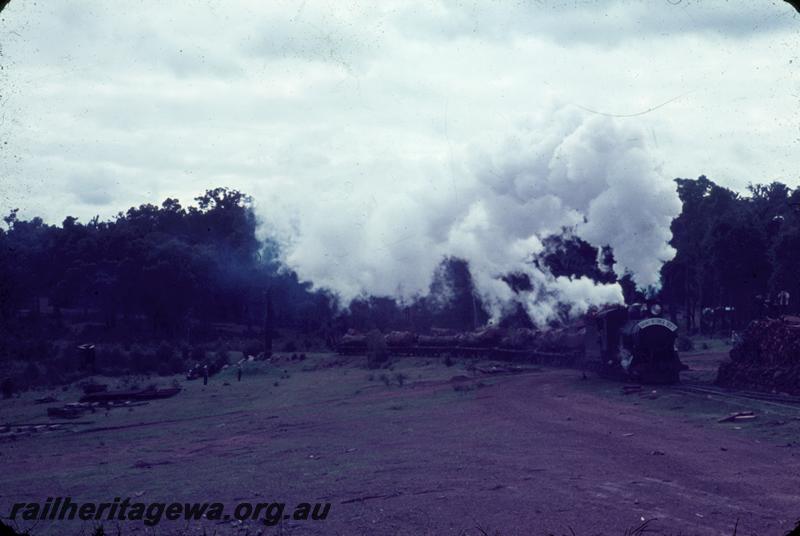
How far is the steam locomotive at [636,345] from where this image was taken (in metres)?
24.2

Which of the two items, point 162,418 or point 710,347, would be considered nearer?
point 162,418

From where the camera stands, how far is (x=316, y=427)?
20047 mm

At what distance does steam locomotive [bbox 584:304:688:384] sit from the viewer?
24203 millimetres

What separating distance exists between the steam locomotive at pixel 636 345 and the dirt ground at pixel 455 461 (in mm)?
1214

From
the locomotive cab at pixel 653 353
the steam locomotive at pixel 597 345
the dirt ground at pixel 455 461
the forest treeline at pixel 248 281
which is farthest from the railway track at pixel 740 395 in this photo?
the forest treeline at pixel 248 281

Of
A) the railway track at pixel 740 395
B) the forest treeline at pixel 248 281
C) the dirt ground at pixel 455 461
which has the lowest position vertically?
the dirt ground at pixel 455 461

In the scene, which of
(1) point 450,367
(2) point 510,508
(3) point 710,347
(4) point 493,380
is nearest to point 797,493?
(2) point 510,508

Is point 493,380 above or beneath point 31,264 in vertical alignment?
beneath

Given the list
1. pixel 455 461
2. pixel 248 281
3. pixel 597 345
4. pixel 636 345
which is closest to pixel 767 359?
pixel 636 345

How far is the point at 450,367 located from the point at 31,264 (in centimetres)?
4158

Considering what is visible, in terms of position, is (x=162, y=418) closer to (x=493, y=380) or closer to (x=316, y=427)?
(x=316, y=427)

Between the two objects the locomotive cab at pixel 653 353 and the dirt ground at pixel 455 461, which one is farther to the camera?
the locomotive cab at pixel 653 353

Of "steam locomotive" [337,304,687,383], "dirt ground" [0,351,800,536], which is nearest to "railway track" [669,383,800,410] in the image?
"dirt ground" [0,351,800,536]

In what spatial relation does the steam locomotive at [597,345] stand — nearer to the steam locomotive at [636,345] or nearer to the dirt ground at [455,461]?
the steam locomotive at [636,345]
